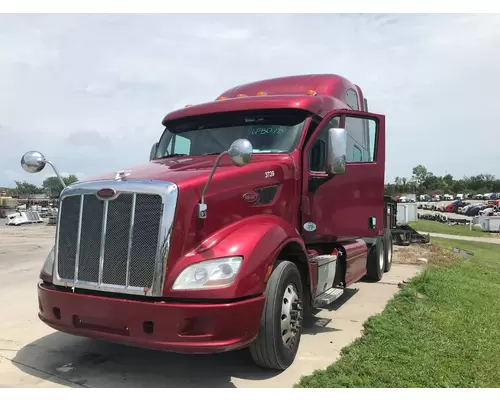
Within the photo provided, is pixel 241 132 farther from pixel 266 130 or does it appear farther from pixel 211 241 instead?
pixel 211 241

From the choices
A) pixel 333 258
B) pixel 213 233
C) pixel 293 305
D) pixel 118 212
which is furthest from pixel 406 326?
pixel 118 212

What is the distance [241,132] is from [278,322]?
2374 millimetres

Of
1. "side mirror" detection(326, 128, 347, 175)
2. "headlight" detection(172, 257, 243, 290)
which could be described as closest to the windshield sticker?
"side mirror" detection(326, 128, 347, 175)

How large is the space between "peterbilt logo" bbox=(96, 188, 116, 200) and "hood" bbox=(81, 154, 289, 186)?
23 centimetres

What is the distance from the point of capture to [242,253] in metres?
3.77

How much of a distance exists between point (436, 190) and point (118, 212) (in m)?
131

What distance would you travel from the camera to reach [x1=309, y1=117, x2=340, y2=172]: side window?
17.8 ft

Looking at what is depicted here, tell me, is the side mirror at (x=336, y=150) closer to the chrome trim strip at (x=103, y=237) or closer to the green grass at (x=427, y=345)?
the green grass at (x=427, y=345)

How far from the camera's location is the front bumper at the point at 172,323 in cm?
352

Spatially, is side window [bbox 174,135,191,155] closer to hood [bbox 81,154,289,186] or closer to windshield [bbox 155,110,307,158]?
windshield [bbox 155,110,307,158]

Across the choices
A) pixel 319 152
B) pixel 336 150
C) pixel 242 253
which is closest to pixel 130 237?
pixel 242 253

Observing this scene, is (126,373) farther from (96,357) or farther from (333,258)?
(333,258)

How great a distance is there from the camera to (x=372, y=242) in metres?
9.06

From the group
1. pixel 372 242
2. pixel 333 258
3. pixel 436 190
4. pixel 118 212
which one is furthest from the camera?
pixel 436 190
